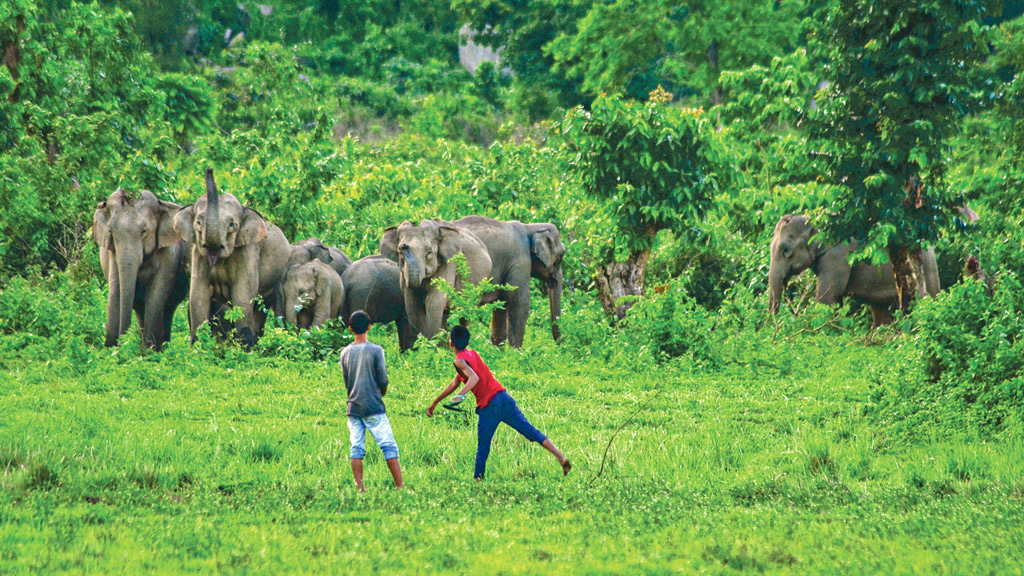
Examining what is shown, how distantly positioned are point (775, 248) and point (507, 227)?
16.2 ft

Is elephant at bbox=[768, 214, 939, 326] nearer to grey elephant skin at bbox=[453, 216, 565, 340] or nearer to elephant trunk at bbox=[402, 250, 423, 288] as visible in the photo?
grey elephant skin at bbox=[453, 216, 565, 340]

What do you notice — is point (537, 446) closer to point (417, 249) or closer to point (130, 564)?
point (130, 564)

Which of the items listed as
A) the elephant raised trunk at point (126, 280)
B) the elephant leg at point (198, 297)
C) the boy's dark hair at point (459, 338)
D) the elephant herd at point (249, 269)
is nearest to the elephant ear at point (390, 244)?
the elephant herd at point (249, 269)

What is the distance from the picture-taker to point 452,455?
883 centimetres

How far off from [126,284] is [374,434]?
7.98m

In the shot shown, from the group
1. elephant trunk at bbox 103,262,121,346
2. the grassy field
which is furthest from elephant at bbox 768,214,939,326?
elephant trunk at bbox 103,262,121,346

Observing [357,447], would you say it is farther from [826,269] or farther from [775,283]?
[826,269]

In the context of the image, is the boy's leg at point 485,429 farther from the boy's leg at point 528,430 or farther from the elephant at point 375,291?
the elephant at point 375,291

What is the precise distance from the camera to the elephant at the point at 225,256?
1414 centimetres

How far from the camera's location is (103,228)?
→ 1505cm

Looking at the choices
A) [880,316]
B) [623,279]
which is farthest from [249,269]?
[880,316]

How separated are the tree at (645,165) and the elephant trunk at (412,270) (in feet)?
14.1

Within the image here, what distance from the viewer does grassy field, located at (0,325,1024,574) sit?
5867mm

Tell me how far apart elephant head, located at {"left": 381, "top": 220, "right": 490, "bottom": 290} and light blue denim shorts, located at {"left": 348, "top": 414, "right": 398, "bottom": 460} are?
282 inches
